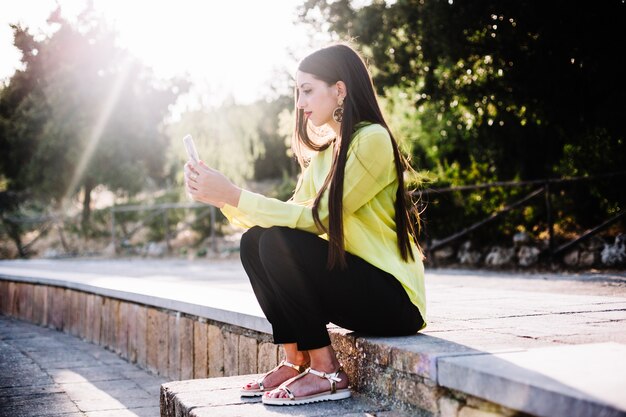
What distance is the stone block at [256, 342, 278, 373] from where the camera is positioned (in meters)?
3.34

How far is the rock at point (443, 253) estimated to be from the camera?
11.1m

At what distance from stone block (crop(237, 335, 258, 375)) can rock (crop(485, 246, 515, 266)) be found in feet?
22.9

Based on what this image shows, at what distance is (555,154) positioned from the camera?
11672 mm

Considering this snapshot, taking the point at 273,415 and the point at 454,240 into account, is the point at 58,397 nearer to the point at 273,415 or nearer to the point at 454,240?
the point at 273,415

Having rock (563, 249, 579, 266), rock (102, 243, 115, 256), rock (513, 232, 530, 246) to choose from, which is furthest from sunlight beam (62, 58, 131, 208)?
rock (563, 249, 579, 266)

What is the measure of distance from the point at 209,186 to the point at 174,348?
→ 93.7 inches

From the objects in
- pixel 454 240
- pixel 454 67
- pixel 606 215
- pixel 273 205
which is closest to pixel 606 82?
pixel 606 215

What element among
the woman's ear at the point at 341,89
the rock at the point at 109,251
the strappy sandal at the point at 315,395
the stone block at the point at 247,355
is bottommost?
the rock at the point at 109,251

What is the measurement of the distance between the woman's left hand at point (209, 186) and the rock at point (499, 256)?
8027 mm

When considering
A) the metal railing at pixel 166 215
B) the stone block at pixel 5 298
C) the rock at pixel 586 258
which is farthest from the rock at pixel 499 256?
the metal railing at pixel 166 215

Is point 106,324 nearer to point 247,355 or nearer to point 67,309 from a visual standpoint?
point 67,309

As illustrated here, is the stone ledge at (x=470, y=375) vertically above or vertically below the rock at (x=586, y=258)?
above

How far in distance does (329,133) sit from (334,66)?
0.39m

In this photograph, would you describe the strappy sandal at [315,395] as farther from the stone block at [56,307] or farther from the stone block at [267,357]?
the stone block at [56,307]
